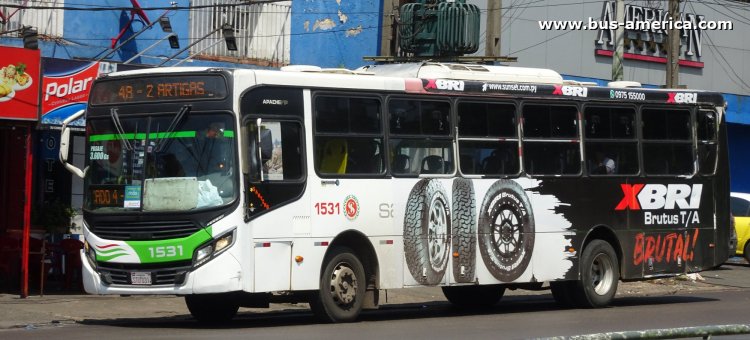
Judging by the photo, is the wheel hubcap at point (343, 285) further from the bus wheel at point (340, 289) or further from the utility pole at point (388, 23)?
the utility pole at point (388, 23)

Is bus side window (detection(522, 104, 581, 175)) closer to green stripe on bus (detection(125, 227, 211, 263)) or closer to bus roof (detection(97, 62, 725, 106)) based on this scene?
bus roof (detection(97, 62, 725, 106))

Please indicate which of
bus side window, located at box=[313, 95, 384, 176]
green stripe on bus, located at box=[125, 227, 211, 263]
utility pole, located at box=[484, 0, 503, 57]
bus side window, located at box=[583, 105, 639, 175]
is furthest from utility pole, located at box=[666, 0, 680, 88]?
green stripe on bus, located at box=[125, 227, 211, 263]

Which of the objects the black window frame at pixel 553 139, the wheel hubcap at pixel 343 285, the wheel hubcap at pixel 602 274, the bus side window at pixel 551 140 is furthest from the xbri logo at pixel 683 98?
the wheel hubcap at pixel 343 285

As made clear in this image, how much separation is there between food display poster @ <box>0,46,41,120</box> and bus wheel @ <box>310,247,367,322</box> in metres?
5.21

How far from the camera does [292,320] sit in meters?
16.0

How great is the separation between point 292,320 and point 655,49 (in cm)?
1935

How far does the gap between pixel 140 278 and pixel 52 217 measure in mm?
6275

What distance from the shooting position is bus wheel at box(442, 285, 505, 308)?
723 inches

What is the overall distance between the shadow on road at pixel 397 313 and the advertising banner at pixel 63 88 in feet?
13.2

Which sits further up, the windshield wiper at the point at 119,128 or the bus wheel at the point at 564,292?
the windshield wiper at the point at 119,128

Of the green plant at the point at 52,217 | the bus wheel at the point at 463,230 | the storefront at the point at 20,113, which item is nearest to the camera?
the bus wheel at the point at 463,230

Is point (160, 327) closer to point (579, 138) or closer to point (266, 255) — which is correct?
point (266, 255)

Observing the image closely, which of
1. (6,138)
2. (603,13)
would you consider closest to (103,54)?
(6,138)

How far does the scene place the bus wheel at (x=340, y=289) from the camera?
571 inches
